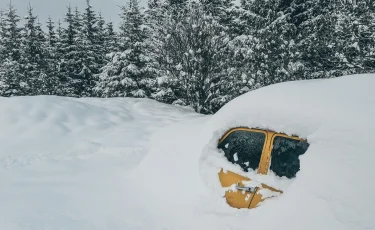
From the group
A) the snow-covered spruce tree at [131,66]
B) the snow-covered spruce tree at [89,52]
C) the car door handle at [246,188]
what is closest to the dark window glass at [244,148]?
the car door handle at [246,188]

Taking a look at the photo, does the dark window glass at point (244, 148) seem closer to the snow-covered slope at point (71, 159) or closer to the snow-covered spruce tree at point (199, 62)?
the snow-covered slope at point (71, 159)

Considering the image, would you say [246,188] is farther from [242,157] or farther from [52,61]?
[52,61]

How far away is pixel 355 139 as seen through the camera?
308cm

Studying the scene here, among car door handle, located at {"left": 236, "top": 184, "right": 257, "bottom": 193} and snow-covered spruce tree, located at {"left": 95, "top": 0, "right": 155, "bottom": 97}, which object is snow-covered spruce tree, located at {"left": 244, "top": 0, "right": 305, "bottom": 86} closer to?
snow-covered spruce tree, located at {"left": 95, "top": 0, "right": 155, "bottom": 97}

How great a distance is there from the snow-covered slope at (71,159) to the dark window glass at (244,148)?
1547 mm

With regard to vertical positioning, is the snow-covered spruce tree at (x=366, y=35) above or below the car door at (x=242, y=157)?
above

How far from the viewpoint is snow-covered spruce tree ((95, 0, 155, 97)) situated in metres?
23.2

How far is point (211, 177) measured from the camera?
429 centimetres

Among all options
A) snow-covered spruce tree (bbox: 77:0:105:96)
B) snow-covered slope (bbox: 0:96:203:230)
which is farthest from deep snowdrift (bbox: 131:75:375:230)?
snow-covered spruce tree (bbox: 77:0:105:96)

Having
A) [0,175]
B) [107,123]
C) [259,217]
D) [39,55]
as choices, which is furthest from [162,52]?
[39,55]

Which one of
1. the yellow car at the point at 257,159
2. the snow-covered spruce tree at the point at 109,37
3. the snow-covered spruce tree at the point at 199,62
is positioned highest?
the snow-covered spruce tree at the point at 109,37

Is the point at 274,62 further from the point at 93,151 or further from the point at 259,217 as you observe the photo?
the point at 259,217

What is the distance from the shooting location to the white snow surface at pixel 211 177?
3.01m

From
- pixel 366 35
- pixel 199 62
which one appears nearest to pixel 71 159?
pixel 199 62
